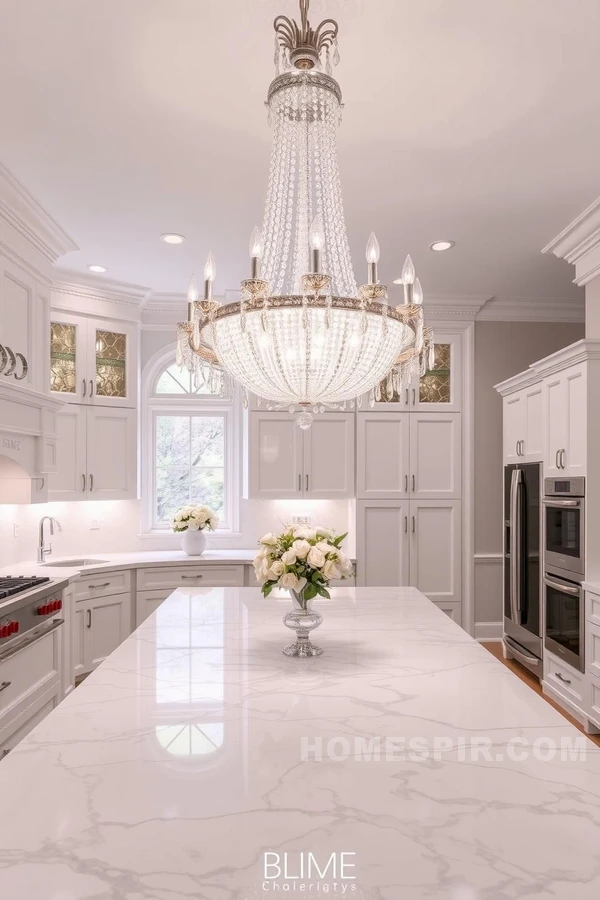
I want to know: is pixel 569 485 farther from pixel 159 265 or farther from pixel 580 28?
pixel 159 265

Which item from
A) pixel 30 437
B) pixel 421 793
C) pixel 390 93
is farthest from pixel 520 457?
pixel 421 793

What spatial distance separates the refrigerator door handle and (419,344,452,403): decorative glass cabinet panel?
98 centimetres

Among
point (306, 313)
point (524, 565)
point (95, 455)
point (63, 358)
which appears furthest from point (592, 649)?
point (63, 358)

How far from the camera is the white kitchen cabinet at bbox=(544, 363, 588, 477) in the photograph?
3551 mm

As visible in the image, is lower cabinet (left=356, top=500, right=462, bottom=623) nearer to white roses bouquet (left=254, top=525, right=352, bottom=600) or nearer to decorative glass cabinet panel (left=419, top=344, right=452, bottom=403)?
decorative glass cabinet panel (left=419, top=344, right=452, bottom=403)

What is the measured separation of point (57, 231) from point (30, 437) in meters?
1.18

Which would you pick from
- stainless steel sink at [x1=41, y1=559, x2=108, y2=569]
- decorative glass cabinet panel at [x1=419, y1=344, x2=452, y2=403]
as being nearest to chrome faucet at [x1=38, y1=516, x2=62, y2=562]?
stainless steel sink at [x1=41, y1=559, x2=108, y2=569]

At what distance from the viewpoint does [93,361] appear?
477 cm

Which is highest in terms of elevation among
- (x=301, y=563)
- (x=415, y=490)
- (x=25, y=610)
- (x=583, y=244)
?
(x=583, y=244)

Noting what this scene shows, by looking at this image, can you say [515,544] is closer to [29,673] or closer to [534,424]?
[534,424]

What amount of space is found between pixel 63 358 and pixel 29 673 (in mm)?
2336

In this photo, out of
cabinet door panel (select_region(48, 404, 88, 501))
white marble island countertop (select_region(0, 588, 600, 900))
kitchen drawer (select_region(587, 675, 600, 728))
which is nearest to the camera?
white marble island countertop (select_region(0, 588, 600, 900))

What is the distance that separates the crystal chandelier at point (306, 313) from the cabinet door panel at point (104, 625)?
2662mm

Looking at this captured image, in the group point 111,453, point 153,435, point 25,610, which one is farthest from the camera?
point 153,435
